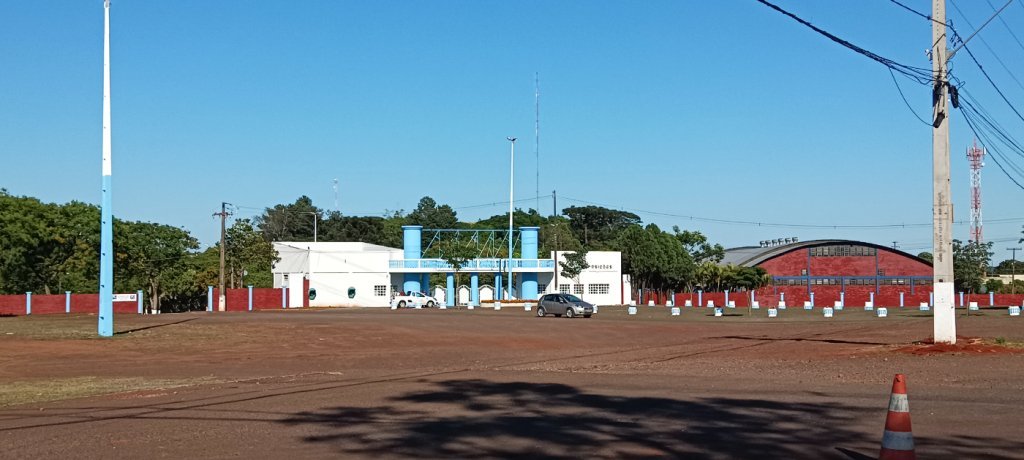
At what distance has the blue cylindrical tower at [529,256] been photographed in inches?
3494

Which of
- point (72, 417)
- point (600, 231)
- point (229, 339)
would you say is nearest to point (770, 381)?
point (72, 417)

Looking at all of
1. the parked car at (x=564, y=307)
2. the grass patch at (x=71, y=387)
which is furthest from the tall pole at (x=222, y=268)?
the grass patch at (x=71, y=387)

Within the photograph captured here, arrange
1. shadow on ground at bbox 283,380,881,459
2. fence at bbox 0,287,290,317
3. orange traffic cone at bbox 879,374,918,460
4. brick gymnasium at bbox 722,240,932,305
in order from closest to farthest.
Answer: orange traffic cone at bbox 879,374,918,460 → shadow on ground at bbox 283,380,881,459 → fence at bbox 0,287,290,317 → brick gymnasium at bbox 722,240,932,305

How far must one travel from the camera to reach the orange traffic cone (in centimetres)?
797

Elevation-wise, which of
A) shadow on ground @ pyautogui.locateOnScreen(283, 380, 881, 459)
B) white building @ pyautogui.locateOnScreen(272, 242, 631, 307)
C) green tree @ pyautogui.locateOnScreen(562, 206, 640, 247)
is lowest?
shadow on ground @ pyautogui.locateOnScreen(283, 380, 881, 459)

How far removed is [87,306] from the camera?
6569cm

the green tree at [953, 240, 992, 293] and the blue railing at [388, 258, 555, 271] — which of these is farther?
the green tree at [953, 240, 992, 293]

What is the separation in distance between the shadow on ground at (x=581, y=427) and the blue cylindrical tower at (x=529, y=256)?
73653 mm

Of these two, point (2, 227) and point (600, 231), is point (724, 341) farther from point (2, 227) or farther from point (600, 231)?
point (600, 231)

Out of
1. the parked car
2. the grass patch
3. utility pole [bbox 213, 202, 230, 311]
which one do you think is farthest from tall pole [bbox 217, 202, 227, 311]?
the grass patch

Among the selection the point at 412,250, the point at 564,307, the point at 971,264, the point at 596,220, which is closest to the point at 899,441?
the point at 564,307

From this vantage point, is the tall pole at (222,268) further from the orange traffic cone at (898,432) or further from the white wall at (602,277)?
the orange traffic cone at (898,432)

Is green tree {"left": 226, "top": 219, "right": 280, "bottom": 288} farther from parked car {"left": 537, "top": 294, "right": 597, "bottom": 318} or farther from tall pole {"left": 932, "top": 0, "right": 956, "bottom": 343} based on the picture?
tall pole {"left": 932, "top": 0, "right": 956, "bottom": 343}

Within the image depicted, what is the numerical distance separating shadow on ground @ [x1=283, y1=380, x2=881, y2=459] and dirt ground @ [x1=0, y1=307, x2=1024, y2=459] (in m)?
0.04
